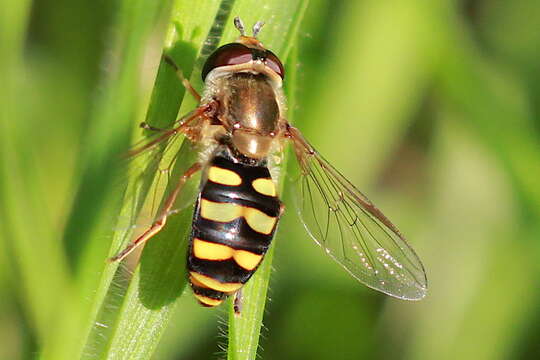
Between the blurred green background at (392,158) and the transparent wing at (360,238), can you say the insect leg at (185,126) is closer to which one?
the transparent wing at (360,238)

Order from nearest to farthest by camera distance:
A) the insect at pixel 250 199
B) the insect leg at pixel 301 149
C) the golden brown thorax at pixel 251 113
→ the insect at pixel 250 199
the golden brown thorax at pixel 251 113
the insect leg at pixel 301 149

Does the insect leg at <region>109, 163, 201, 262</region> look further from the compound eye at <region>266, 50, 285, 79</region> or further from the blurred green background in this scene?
the blurred green background

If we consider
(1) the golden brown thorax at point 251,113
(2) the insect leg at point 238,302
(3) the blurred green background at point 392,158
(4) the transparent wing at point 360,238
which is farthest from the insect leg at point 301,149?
(2) the insect leg at point 238,302

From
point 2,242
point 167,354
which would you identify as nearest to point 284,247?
point 167,354

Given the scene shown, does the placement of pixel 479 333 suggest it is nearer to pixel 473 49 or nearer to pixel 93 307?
pixel 473 49

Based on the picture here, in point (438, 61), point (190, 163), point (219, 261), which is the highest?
point (438, 61)

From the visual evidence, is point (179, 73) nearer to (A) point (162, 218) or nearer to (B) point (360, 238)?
(A) point (162, 218)
